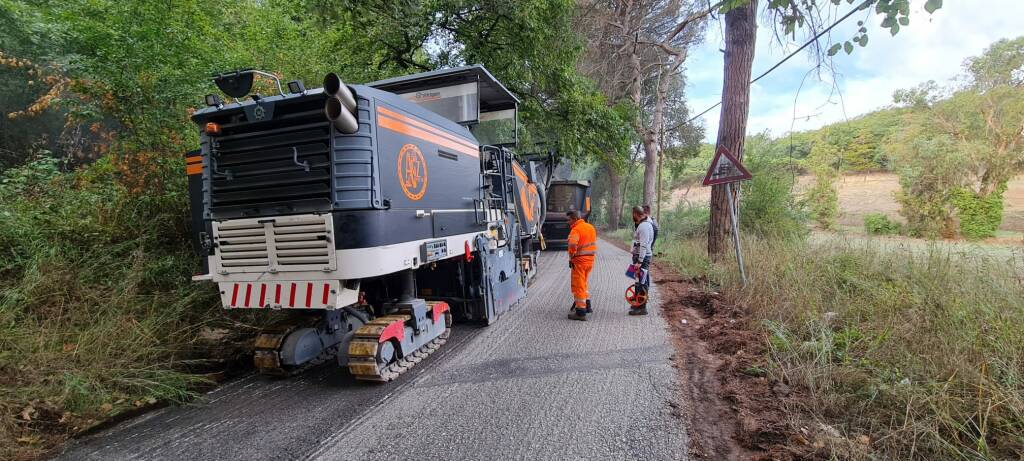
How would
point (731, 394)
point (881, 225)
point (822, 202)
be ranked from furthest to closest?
point (881, 225) → point (822, 202) → point (731, 394)

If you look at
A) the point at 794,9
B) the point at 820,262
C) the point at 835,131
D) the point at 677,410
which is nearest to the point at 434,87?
the point at 794,9

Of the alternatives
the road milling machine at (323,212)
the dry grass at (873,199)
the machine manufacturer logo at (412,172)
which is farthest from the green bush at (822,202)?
the road milling machine at (323,212)

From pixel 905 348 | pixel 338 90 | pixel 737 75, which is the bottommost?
pixel 905 348

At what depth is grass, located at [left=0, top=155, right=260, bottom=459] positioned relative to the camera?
308 cm

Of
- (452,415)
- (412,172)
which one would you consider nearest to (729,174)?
(412,172)

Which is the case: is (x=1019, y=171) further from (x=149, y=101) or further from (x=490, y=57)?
(x=149, y=101)

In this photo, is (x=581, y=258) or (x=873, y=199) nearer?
(x=581, y=258)

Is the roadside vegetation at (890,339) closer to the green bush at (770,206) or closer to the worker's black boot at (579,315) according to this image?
the green bush at (770,206)

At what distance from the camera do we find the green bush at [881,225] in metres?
16.2

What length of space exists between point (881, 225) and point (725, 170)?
48.1ft

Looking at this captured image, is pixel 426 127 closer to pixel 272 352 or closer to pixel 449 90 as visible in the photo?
pixel 449 90

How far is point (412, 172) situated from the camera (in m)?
4.10

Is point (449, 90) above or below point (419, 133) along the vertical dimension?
above

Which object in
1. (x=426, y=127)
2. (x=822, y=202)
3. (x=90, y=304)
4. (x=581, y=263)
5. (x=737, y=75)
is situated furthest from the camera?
(x=822, y=202)
